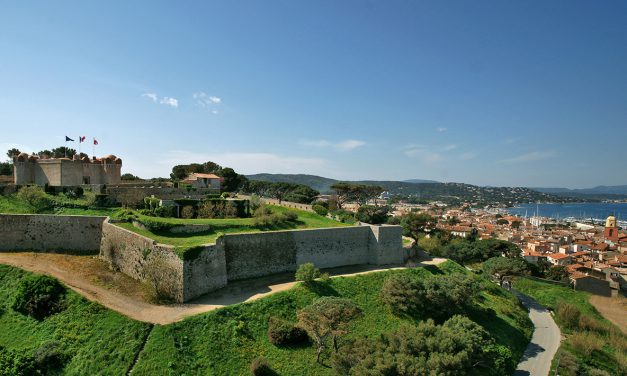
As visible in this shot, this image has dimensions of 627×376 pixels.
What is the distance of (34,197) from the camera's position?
30375 mm

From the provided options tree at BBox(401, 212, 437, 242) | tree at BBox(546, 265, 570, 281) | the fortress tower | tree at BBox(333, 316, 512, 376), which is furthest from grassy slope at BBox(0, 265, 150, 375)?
the fortress tower

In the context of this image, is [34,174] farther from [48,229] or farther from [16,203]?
[48,229]

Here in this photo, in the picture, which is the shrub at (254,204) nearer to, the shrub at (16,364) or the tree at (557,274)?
the shrub at (16,364)

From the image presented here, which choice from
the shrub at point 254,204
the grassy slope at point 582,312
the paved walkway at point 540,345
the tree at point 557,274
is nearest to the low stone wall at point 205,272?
the shrub at point 254,204

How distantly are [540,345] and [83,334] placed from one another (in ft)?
94.4

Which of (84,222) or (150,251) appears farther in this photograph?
(84,222)

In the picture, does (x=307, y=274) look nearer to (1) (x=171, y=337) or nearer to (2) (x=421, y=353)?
(2) (x=421, y=353)

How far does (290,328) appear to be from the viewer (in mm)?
18875

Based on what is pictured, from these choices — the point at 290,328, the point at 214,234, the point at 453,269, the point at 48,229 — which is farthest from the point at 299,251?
the point at 48,229

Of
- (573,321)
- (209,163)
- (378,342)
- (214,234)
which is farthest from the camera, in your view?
(209,163)

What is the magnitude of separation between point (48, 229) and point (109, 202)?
745cm

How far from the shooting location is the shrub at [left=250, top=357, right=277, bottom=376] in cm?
1636

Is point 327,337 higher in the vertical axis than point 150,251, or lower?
lower

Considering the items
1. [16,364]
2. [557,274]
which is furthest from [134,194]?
[557,274]
